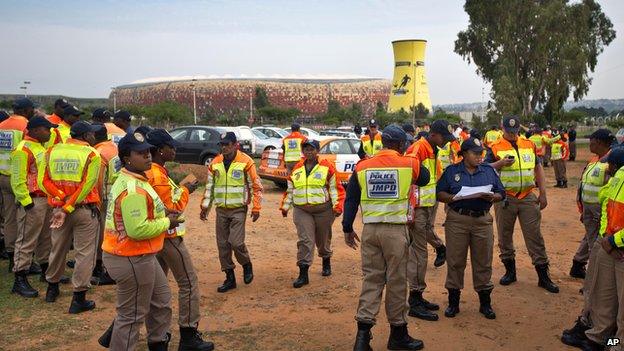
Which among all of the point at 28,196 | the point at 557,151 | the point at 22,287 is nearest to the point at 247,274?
the point at 22,287

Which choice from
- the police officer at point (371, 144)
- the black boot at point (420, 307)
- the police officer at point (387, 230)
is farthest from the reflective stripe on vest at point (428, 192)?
the police officer at point (371, 144)

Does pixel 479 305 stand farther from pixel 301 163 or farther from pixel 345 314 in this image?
pixel 301 163

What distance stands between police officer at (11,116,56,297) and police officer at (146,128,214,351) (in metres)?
2.19

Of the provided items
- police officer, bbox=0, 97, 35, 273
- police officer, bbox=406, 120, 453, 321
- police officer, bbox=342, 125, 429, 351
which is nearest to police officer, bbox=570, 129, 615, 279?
police officer, bbox=406, 120, 453, 321

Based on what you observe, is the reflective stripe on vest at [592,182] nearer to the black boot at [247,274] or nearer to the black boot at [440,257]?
the black boot at [440,257]

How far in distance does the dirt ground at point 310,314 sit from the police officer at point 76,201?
0.43 m

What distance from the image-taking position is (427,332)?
5.18 meters

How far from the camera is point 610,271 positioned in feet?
14.0

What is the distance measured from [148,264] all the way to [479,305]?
357 cm

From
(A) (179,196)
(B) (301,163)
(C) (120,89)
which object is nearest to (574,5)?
(B) (301,163)

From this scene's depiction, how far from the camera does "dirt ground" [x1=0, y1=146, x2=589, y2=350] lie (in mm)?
4980

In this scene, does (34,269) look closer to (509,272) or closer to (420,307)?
(420,307)

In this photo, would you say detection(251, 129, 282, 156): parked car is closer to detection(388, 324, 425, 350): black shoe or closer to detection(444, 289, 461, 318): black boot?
detection(444, 289, 461, 318): black boot

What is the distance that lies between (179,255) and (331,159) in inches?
365
